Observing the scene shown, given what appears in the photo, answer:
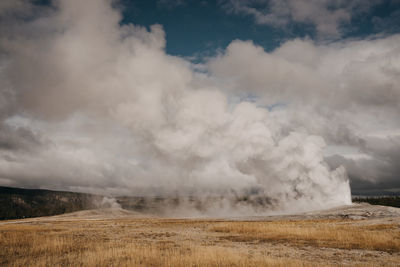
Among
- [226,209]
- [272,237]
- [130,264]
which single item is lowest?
[226,209]

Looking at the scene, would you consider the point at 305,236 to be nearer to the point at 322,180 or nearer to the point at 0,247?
the point at 0,247

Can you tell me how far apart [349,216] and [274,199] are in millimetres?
66017

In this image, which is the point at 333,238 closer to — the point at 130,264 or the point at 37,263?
the point at 130,264

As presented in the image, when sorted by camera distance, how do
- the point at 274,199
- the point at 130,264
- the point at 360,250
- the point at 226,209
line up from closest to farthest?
the point at 130,264 < the point at 360,250 < the point at 274,199 < the point at 226,209

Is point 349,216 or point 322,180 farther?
point 322,180

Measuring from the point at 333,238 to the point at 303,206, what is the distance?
278 ft

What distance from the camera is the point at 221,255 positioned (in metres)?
15.3

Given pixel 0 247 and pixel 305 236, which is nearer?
pixel 0 247

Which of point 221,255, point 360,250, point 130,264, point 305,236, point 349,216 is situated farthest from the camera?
point 349,216

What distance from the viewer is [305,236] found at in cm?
2731

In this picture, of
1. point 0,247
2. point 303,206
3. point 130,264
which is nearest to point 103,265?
point 130,264

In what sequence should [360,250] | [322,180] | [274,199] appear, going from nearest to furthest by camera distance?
[360,250]
[322,180]
[274,199]

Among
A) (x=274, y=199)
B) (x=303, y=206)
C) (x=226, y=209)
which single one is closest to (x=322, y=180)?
(x=303, y=206)

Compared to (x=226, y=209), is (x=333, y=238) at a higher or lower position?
higher
